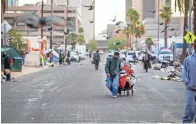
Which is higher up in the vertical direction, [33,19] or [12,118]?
[33,19]

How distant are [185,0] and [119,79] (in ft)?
78.0

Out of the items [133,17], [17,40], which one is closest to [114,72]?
[17,40]

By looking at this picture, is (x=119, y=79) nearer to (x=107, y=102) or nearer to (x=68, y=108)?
(x=107, y=102)

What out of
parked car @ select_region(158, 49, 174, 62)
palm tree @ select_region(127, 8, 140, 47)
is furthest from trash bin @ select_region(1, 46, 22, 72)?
palm tree @ select_region(127, 8, 140, 47)

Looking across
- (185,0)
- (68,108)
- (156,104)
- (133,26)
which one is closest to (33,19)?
(68,108)

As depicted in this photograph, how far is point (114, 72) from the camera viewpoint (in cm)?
1722

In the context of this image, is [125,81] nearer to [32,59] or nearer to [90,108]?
[90,108]

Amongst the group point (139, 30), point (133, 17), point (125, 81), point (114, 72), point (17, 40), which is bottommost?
point (125, 81)

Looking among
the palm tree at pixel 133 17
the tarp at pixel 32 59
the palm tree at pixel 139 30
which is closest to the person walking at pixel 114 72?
the tarp at pixel 32 59

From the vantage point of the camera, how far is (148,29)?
118500 mm

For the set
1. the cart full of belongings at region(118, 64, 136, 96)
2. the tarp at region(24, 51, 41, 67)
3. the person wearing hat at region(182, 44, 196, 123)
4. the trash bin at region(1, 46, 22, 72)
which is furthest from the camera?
the tarp at region(24, 51, 41, 67)

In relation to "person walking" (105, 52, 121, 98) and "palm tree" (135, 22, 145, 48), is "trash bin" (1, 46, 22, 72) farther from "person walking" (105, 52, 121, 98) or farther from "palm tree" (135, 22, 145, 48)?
"palm tree" (135, 22, 145, 48)

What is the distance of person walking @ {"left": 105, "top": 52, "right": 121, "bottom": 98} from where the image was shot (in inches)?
678

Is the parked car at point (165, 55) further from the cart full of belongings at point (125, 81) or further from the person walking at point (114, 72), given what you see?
the person walking at point (114, 72)
